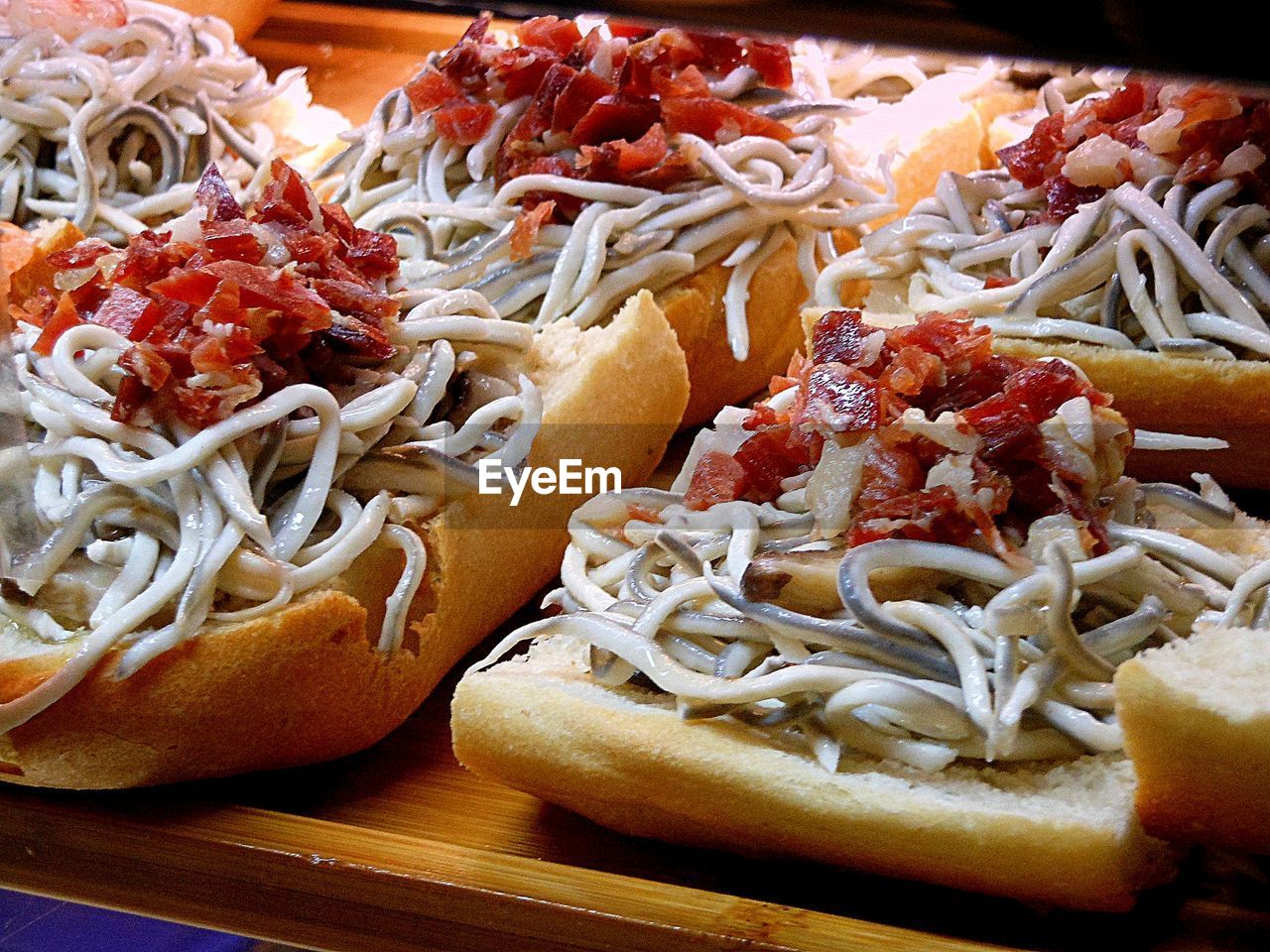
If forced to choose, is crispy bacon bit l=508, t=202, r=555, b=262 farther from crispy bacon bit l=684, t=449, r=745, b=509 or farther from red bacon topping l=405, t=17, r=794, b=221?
crispy bacon bit l=684, t=449, r=745, b=509

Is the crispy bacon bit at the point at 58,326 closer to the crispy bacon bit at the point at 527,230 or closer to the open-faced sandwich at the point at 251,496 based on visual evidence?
the open-faced sandwich at the point at 251,496

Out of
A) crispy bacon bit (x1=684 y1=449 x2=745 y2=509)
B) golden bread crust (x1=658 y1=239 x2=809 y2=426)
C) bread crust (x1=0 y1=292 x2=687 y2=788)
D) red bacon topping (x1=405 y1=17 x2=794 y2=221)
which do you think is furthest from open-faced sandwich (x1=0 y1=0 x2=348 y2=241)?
crispy bacon bit (x1=684 y1=449 x2=745 y2=509)

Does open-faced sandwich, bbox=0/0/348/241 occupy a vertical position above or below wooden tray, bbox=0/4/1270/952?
above

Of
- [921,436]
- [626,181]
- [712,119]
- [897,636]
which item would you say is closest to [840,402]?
[921,436]

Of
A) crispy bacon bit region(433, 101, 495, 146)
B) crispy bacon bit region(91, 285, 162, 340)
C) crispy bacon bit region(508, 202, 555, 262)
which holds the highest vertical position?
crispy bacon bit region(433, 101, 495, 146)

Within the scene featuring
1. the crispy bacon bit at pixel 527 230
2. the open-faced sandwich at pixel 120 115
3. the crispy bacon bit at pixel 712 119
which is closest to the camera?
the crispy bacon bit at pixel 527 230

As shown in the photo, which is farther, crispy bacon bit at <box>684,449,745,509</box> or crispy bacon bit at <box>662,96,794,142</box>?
crispy bacon bit at <box>662,96,794,142</box>

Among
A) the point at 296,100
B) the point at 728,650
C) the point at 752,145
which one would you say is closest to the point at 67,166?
the point at 296,100
